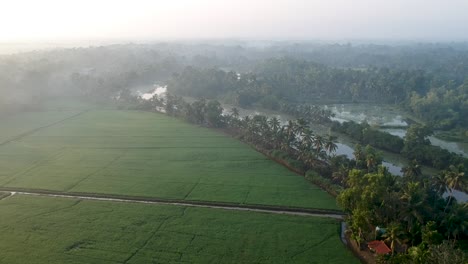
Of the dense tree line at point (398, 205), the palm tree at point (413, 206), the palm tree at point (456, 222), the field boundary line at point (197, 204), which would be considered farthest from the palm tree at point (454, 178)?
the field boundary line at point (197, 204)

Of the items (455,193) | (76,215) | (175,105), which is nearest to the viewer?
(76,215)

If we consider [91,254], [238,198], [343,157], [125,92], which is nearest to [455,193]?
[343,157]

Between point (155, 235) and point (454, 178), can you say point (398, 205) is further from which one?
point (155, 235)

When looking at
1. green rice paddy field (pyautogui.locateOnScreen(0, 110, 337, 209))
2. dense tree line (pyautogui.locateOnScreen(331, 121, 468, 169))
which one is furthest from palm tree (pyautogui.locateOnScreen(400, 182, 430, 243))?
dense tree line (pyautogui.locateOnScreen(331, 121, 468, 169))

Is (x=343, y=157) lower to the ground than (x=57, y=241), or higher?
higher

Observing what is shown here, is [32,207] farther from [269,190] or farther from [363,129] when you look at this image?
[363,129]

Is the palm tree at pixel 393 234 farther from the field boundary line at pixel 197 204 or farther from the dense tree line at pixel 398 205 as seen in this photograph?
the field boundary line at pixel 197 204

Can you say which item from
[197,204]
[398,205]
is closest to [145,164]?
[197,204]
